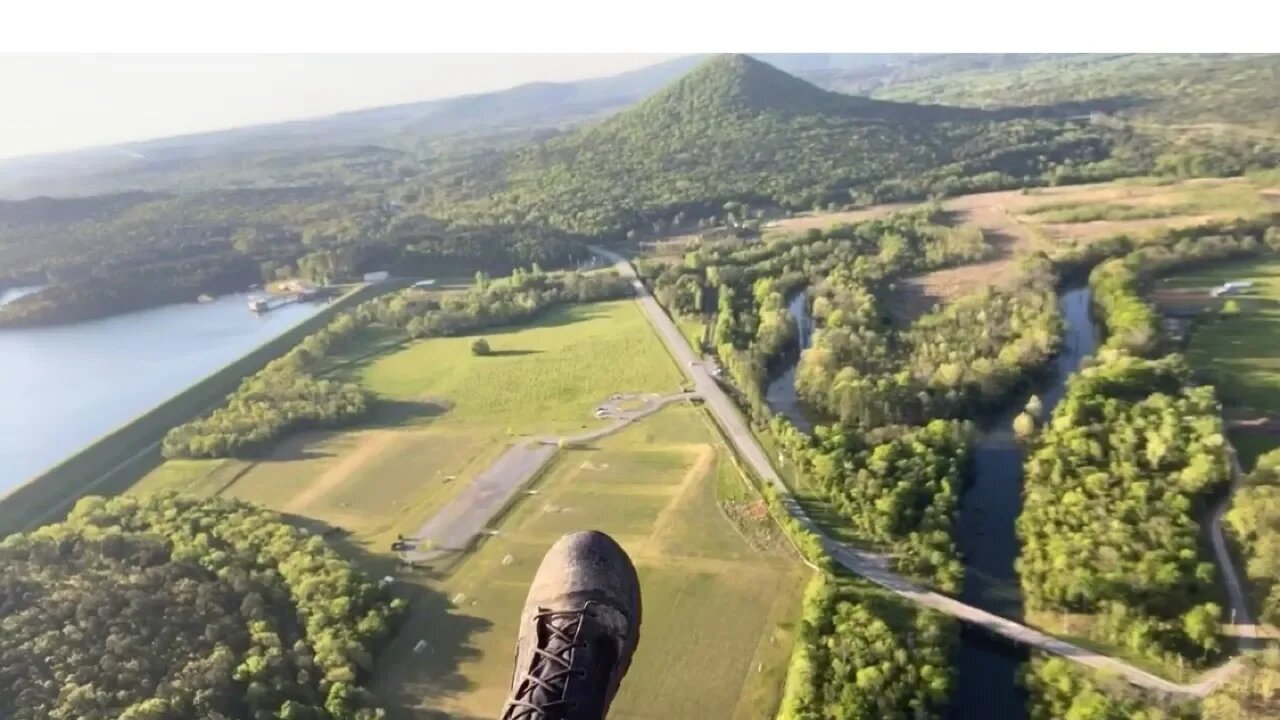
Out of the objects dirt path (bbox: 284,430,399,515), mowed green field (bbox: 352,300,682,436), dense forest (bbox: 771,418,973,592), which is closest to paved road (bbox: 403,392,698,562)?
mowed green field (bbox: 352,300,682,436)

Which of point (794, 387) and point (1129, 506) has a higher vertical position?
point (1129, 506)

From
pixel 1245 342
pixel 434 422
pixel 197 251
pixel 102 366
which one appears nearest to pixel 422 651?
pixel 434 422

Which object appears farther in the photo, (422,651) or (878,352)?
(878,352)

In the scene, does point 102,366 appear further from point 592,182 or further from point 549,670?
point 549,670

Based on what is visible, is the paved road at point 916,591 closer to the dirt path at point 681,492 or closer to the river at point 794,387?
the dirt path at point 681,492

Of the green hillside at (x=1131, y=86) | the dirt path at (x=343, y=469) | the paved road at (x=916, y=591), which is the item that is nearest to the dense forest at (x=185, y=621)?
the dirt path at (x=343, y=469)

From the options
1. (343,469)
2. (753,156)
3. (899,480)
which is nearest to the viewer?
(899,480)
